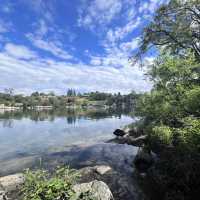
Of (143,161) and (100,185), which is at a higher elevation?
(100,185)

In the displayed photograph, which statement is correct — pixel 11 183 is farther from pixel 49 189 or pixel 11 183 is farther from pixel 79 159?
pixel 79 159

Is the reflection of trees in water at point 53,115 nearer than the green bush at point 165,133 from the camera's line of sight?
No

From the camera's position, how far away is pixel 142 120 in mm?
19141

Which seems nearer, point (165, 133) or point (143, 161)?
point (165, 133)

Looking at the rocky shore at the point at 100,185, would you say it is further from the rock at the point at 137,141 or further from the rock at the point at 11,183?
the rock at the point at 137,141

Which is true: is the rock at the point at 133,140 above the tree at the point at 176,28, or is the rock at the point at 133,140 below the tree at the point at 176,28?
below

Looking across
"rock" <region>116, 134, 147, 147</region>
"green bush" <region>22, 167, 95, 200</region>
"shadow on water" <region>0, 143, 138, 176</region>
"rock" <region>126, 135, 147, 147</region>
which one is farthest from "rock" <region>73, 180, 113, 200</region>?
"rock" <region>126, 135, 147, 147</region>

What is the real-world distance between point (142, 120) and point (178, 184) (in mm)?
5791

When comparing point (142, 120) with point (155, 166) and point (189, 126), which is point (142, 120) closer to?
point (155, 166)

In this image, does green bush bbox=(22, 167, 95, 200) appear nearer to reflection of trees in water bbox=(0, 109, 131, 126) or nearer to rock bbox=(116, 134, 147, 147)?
rock bbox=(116, 134, 147, 147)

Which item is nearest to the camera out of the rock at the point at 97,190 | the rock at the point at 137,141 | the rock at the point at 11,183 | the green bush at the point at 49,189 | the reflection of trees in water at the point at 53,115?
the green bush at the point at 49,189

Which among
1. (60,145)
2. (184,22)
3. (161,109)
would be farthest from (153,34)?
(60,145)

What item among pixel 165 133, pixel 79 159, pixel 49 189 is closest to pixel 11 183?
pixel 49 189

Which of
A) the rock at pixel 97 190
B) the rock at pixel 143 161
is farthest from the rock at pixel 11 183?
the rock at pixel 143 161
